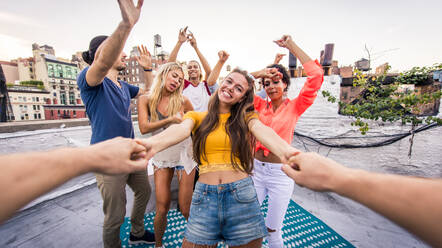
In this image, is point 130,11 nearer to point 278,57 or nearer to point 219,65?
point 219,65

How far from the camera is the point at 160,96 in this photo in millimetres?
2334

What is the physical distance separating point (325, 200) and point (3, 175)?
4.47 metres

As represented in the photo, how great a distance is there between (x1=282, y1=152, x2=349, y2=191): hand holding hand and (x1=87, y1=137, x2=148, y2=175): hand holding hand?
0.82m

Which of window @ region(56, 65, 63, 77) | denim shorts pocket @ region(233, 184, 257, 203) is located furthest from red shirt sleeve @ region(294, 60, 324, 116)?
window @ region(56, 65, 63, 77)

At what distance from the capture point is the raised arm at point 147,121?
2.08 m

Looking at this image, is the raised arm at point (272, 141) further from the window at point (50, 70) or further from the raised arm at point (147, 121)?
the window at point (50, 70)

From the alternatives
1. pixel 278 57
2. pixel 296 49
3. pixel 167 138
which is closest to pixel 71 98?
pixel 278 57

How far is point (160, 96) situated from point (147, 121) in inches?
15.8

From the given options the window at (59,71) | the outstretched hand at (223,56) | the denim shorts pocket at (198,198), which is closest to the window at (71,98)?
the window at (59,71)

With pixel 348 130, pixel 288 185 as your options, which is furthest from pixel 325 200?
pixel 288 185

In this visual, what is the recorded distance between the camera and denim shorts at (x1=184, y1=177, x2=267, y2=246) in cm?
128

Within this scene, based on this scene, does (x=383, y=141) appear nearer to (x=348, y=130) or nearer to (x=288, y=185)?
(x=348, y=130)

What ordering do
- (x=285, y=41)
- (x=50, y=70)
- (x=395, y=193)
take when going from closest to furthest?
(x=395, y=193)
(x=285, y=41)
(x=50, y=70)

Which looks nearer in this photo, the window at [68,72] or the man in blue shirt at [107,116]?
the man in blue shirt at [107,116]
